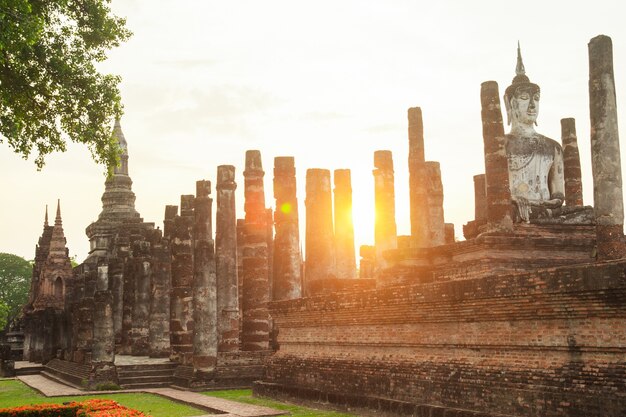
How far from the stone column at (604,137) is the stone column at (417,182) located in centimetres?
798

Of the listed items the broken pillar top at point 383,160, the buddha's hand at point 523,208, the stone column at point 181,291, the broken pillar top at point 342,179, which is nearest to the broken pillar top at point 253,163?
the broken pillar top at point 342,179

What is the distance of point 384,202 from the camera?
22234mm

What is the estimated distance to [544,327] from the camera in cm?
1006

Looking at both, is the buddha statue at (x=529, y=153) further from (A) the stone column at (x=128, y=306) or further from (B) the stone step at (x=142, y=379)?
(A) the stone column at (x=128, y=306)

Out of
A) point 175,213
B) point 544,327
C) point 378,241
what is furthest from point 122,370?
point 544,327

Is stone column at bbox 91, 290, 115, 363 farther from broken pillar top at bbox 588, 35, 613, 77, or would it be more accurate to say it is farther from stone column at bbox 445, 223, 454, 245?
broken pillar top at bbox 588, 35, 613, 77

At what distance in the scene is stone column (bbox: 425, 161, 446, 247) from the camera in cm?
2117

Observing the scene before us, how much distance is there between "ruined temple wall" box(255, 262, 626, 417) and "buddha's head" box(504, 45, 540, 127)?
5594mm

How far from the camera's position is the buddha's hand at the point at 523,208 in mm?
15297

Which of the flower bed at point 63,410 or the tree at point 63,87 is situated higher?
the tree at point 63,87

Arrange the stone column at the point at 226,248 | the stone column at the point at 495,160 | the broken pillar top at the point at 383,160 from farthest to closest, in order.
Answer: the stone column at the point at 226,248, the broken pillar top at the point at 383,160, the stone column at the point at 495,160

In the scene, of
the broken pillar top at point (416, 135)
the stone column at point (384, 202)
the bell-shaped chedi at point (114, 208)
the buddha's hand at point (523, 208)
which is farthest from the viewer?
the bell-shaped chedi at point (114, 208)

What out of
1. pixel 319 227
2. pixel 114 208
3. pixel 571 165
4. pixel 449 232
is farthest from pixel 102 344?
pixel 114 208

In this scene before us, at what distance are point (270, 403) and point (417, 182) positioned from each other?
7.16 m
